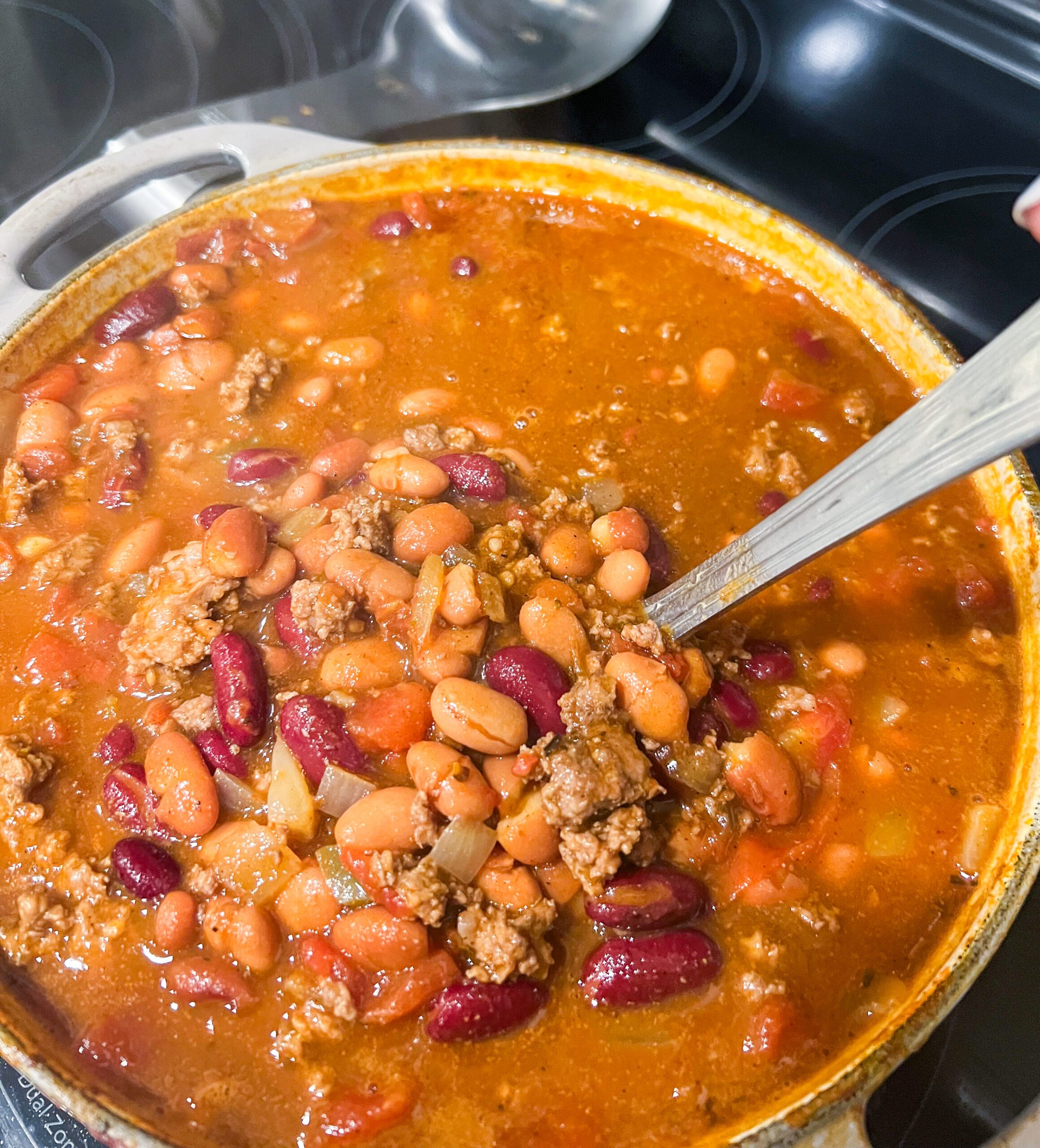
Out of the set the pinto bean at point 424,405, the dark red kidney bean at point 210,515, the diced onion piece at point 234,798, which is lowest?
the diced onion piece at point 234,798

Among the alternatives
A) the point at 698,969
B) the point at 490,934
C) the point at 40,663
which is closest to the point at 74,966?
the point at 40,663

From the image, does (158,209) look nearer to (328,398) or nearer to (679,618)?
(328,398)

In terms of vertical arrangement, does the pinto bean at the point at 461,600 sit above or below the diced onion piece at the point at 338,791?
above

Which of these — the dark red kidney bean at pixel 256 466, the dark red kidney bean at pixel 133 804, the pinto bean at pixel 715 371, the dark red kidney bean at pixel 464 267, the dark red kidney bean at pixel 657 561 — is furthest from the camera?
the dark red kidney bean at pixel 464 267

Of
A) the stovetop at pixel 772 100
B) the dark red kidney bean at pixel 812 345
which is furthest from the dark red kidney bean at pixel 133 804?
the stovetop at pixel 772 100

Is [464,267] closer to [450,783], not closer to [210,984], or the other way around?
[450,783]

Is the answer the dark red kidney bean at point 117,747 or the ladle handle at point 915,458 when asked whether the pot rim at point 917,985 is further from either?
the ladle handle at point 915,458

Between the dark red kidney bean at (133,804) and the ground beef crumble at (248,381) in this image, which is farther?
the ground beef crumble at (248,381)
